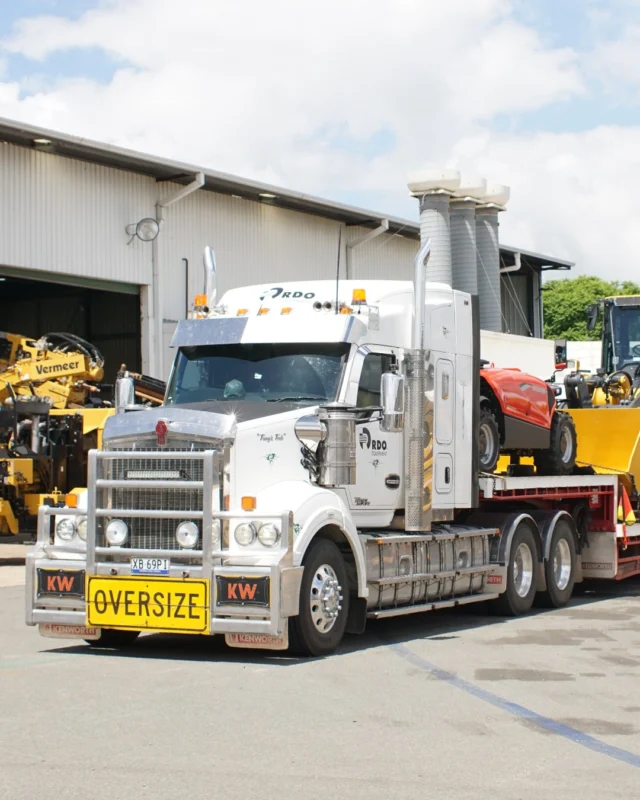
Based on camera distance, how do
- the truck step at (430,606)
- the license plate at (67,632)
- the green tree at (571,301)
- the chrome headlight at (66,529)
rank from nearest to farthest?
the license plate at (67,632), the chrome headlight at (66,529), the truck step at (430,606), the green tree at (571,301)

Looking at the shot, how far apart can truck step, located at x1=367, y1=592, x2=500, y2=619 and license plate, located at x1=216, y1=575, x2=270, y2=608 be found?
1.84 metres

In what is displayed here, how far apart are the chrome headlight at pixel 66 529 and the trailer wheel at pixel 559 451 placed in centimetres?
637

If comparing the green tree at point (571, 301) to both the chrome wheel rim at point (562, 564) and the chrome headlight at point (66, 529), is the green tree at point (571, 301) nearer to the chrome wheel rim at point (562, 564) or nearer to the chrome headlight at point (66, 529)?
the chrome wheel rim at point (562, 564)

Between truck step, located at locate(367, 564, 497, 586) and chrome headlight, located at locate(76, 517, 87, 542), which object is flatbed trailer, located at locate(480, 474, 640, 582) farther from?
chrome headlight, located at locate(76, 517, 87, 542)

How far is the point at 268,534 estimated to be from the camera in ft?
33.0

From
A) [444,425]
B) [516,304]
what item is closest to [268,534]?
[444,425]

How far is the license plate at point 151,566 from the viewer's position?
33.4 feet

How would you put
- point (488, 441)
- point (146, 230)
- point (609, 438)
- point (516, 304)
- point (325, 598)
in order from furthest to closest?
1. point (516, 304)
2. point (146, 230)
3. point (609, 438)
4. point (488, 441)
5. point (325, 598)

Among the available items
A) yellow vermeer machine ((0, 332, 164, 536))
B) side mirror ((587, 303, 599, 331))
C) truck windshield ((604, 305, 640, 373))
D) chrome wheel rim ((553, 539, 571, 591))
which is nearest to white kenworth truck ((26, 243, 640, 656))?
chrome wheel rim ((553, 539, 571, 591))

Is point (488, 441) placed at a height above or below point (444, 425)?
below

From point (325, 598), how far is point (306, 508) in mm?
812

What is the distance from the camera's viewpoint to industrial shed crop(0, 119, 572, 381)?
2559 centimetres

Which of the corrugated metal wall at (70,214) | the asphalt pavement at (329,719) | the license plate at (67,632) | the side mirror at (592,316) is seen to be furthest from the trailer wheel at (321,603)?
the corrugated metal wall at (70,214)

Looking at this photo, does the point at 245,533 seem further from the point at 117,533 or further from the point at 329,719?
the point at 329,719
